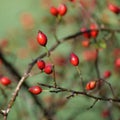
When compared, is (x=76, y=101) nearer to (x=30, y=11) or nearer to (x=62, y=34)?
(x=62, y=34)

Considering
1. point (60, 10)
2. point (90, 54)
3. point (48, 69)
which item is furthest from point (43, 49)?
point (48, 69)

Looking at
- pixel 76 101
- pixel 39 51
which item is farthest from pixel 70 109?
pixel 39 51

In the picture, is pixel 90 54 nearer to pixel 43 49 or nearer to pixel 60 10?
pixel 43 49

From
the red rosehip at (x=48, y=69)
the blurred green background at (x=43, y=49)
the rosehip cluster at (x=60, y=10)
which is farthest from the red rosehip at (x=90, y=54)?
the red rosehip at (x=48, y=69)

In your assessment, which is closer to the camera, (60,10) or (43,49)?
(60,10)

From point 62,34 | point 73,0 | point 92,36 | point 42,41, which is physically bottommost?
point 62,34

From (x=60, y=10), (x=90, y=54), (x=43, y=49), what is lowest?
(x=43, y=49)

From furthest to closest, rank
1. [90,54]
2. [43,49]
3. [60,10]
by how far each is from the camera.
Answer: [43,49], [90,54], [60,10]

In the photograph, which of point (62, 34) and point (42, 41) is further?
point (62, 34)

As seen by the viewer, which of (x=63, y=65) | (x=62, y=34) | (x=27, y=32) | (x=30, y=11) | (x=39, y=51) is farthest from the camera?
(x=30, y=11)
